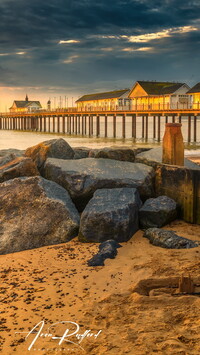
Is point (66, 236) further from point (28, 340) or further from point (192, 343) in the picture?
point (192, 343)

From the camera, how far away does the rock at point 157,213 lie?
7.41 metres

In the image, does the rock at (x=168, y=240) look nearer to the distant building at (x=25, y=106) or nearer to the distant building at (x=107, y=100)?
the distant building at (x=107, y=100)

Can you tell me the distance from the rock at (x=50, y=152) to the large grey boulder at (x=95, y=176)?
3.83ft

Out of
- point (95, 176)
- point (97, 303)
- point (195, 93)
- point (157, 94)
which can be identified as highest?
Result: point (157, 94)

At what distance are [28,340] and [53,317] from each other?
1.56 ft

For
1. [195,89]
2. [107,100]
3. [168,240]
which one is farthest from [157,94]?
[168,240]

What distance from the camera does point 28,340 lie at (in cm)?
389

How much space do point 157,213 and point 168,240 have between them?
3.44 ft

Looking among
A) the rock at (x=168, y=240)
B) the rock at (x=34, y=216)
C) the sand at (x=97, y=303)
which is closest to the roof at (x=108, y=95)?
the rock at (x=34, y=216)

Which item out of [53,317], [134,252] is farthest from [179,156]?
[53,317]

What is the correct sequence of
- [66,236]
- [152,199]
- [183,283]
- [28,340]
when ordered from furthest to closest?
[152,199] → [66,236] → [183,283] → [28,340]

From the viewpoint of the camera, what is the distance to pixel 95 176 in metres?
8.01

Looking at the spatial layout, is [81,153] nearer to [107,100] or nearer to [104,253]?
[104,253]

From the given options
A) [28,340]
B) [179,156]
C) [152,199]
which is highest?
[179,156]
